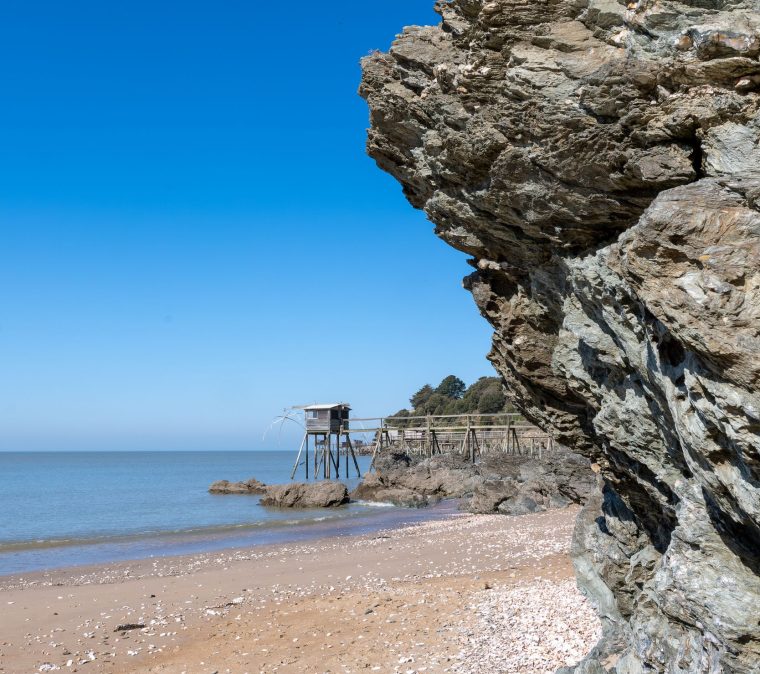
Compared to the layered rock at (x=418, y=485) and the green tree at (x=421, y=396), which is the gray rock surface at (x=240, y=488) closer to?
the layered rock at (x=418, y=485)

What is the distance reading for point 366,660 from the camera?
28.8 feet

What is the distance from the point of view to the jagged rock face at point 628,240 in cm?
379

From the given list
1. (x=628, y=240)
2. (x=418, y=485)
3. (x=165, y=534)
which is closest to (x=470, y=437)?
(x=418, y=485)

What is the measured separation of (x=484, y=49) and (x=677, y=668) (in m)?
5.11

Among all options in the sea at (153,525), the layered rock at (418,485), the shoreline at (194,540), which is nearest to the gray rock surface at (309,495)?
the sea at (153,525)

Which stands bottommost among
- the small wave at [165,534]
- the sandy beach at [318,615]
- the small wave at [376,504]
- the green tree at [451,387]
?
the small wave at [376,504]

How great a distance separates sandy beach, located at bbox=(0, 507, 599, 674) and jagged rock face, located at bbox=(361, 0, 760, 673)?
2.37 m

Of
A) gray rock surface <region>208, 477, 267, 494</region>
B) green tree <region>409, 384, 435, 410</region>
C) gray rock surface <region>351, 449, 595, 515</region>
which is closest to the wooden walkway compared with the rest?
gray rock surface <region>351, 449, 595, 515</region>

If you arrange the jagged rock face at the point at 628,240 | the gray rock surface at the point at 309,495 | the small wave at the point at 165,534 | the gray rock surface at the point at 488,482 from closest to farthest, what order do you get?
A: the jagged rock face at the point at 628,240 → the small wave at the point at 165,534 → the gray rock surface at the point at 488,482 → the gray rock surface at the point at 309,495

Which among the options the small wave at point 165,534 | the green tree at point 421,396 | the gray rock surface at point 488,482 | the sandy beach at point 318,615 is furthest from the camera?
the green tree at point 421,396

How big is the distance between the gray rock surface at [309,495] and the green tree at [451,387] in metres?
70.3

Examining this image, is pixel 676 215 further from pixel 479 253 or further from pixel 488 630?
pixel 488 630

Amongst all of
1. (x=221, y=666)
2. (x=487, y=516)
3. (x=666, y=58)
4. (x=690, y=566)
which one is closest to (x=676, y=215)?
(x=666, y=58)

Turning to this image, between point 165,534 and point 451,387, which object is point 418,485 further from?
point 451,387
